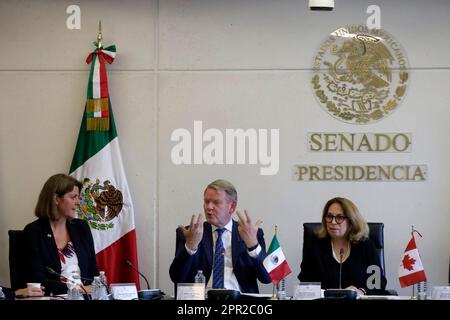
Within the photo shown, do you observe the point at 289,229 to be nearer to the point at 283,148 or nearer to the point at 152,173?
the point at 283,148

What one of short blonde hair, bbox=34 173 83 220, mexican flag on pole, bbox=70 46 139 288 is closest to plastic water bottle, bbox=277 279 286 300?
short blonde hair, bbox=34 173 83 220

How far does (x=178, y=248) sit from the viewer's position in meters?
6.16

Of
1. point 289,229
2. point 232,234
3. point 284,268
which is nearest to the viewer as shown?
point 284,268

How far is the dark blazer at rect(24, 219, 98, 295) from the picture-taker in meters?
5.90

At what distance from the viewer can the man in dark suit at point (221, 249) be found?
598 cm

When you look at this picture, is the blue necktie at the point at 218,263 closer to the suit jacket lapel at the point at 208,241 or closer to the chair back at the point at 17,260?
the suit jacket lapel at the point at 208,241

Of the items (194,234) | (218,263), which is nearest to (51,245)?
(194,234)

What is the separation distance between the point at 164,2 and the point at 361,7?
145 centimetres

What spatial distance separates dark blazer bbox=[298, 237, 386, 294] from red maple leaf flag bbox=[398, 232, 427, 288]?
0.38 meters

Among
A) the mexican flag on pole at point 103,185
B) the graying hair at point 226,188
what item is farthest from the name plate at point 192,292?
the mexican flag on pole at point 103,185

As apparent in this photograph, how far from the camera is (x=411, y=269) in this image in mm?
5625

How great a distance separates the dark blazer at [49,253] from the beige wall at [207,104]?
3.24 ft
